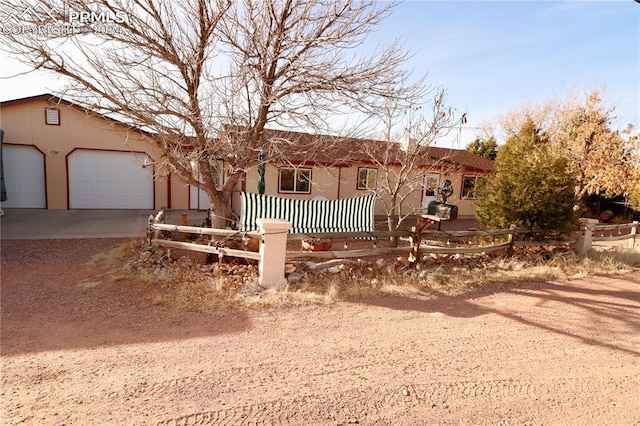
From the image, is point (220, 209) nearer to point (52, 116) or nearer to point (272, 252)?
point (272, 252)

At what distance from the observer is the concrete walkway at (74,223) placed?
8883 millimetres

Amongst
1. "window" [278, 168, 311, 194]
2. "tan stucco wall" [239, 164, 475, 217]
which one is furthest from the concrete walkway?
"window" [278, 168, 311, 194]

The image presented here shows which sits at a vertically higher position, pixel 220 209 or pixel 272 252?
pixel 220 209

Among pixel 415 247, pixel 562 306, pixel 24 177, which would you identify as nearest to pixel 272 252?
pixel 415 247

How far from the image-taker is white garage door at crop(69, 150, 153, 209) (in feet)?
42.4

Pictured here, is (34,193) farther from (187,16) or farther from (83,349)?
(83,349)

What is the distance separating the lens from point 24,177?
40.5 ft

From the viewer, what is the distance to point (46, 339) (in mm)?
3818

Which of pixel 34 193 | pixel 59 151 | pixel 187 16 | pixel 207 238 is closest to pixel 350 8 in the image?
pixel 187 16

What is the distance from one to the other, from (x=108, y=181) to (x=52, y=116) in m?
2.84

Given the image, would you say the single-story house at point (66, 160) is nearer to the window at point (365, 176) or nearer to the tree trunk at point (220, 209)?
the tree trunk at point (220, 209)

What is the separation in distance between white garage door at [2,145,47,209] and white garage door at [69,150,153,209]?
0.96 metres

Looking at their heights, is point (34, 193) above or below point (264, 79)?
below

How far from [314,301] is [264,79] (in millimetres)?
4188
